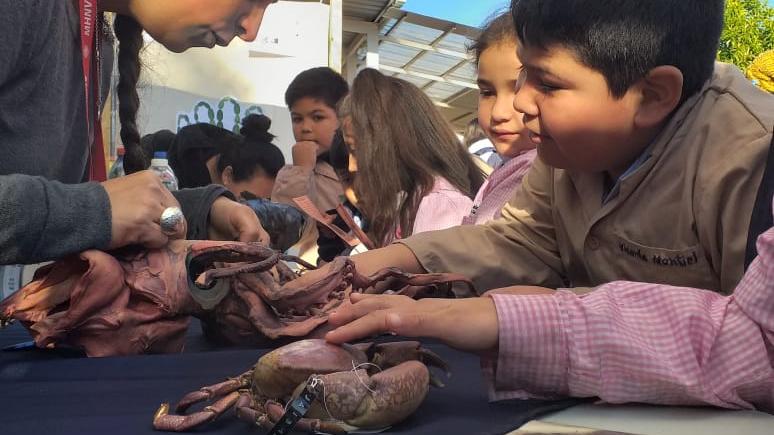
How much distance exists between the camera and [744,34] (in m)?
12.1

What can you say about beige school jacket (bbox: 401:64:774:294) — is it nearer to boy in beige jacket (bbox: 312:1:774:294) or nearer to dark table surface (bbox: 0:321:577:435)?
boy in beige jacket (bbox: 312:1:774:294)

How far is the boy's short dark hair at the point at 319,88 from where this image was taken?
4465 mm

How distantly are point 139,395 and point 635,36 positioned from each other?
38.1 inches

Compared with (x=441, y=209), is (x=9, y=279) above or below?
above

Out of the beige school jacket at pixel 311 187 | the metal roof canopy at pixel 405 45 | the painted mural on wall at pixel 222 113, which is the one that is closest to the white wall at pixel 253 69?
the painted mural on wall at pixel 222 113

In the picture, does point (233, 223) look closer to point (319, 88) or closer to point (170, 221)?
point (170, 221)

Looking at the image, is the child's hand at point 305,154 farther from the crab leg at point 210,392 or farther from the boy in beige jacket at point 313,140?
the crab leg at point 210,392

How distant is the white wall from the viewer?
5.97 meters

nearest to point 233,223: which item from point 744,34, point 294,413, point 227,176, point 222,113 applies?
point 294,413

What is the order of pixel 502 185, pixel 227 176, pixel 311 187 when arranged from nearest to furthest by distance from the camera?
pixel 502 185 → pixel 311 187 → pixel 227 176

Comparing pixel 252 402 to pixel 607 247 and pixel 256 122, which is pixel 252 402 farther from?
pixel 256 122

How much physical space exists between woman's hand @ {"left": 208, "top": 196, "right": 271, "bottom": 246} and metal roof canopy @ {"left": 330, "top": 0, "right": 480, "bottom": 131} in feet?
16.9

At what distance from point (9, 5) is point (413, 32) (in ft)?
32.1

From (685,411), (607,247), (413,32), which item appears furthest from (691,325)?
(413,32)
